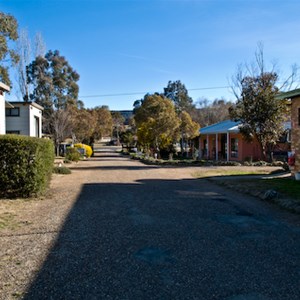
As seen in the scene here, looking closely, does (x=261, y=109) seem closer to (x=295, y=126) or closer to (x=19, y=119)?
(x=295, y=126)

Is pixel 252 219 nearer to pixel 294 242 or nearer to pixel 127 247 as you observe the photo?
pixel 294 242

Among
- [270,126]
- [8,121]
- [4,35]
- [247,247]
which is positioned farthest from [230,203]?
[8,121]

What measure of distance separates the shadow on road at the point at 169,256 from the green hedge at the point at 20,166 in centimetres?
226

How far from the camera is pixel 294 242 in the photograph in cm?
544

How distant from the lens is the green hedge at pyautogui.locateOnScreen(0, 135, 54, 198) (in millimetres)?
9461

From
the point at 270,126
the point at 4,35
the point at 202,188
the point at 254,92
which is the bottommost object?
the point at 202,188

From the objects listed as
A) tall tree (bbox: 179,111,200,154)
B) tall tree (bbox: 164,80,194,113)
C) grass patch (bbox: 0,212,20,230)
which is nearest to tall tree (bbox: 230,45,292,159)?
tall tree (bbox: 179,111,200,154)

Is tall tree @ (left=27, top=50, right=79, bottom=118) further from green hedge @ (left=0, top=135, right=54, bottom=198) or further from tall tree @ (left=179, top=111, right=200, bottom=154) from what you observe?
green hedge @ (left=0, top=135, right=54, bottom=198)

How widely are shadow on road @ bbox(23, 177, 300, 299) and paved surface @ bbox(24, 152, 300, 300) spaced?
0.01m

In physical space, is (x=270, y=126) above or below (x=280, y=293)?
above

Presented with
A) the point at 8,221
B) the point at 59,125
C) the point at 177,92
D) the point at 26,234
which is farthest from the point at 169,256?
the point at 177,92

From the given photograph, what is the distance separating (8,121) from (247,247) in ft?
76.0

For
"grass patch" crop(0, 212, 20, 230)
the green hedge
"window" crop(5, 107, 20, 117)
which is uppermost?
"window" crop(5, 107, 20, 117)

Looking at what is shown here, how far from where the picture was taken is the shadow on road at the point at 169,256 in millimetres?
3697
